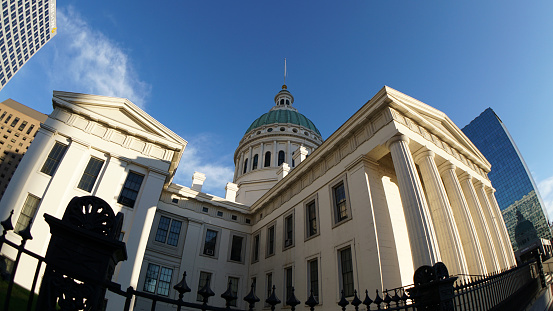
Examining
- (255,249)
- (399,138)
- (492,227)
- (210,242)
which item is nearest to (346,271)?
(399,138)

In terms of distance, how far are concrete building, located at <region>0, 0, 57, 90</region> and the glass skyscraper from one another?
16366 centimetres

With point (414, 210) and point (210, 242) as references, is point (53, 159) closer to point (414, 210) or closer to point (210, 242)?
point (210, 242)

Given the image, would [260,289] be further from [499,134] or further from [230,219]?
[499,134]

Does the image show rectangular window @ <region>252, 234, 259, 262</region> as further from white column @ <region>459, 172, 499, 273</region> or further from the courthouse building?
white column @ <region>459, 172, 499, 273</region>

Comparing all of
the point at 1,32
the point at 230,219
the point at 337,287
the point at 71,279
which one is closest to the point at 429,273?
the point at 71,279

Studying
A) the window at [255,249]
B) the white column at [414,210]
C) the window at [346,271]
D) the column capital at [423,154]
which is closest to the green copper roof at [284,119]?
the window at [255,249]

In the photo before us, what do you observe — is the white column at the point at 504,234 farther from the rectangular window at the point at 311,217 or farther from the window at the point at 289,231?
the window at the point at 289,231

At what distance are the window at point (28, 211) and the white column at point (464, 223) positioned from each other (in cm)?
2418

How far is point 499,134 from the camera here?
119 m

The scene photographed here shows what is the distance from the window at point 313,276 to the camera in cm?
1914

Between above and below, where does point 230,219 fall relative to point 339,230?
above

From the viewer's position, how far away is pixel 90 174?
66.4 feet

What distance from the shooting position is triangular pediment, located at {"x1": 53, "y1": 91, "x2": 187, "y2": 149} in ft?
68.2

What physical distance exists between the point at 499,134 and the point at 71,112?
141 metres
